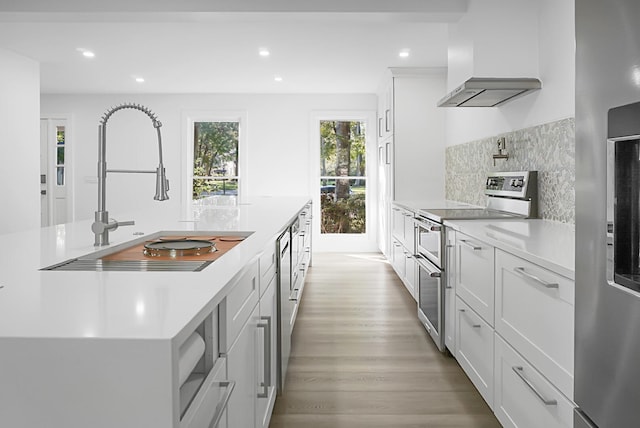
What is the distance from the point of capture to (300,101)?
784cm

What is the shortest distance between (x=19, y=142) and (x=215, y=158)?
2.79m

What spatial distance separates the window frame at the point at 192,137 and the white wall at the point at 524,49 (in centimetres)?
467

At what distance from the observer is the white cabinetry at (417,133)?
19.3 feet

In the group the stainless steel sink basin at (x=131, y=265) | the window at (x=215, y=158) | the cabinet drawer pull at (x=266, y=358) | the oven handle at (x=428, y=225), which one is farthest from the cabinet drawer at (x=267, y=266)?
the window at (x=215, y=158)

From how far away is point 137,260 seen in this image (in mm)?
1631

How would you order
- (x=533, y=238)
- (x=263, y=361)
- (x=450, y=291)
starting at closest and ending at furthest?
(x=263, y=361), (x=533, y=238), (x=450, y=291)

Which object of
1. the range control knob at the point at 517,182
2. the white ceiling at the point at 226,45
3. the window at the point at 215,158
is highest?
the white ceiling at the point at 226,45

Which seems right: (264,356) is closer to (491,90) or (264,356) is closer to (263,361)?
(263,361)

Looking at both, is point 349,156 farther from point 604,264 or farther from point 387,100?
point 604,264

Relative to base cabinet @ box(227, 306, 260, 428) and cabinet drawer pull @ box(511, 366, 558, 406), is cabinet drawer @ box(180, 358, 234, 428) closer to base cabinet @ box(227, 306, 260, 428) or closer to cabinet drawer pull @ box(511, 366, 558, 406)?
base cabinet @ box(227, 306, 260, 428)

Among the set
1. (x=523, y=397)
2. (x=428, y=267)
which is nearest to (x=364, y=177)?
(x=428, y=267)

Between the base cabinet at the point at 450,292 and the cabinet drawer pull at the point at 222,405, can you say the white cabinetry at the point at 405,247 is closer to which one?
the base cabinet at the point at 450,292

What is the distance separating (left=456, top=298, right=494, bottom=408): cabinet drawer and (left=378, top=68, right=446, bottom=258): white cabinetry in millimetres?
3219

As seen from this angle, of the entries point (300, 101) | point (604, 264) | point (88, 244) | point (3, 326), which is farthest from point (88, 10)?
point (300, 101)
